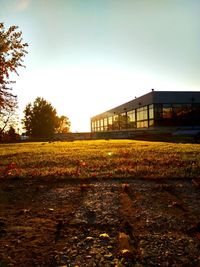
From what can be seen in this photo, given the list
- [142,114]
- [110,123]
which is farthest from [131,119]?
[110,123]

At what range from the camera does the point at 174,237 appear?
14.0 ft

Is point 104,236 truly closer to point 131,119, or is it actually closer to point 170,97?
point 170,97

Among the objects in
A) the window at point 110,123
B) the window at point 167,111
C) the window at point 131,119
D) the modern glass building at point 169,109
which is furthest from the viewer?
the window at point 110,123

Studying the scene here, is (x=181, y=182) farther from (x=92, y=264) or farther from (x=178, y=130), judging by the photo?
(x=178, y=130)

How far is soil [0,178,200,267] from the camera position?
3654mm

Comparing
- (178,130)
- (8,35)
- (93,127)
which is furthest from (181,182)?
(93,127)

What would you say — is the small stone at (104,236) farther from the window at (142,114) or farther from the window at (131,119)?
the window at (131,119)

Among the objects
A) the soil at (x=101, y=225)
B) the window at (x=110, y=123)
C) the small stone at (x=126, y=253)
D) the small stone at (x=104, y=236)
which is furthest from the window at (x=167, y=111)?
the small stone at (x=126, y=253)

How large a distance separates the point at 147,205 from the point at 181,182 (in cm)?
256

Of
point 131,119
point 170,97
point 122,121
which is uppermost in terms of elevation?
point 170,97

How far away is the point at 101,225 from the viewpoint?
480 centimetres

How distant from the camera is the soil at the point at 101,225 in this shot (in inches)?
144

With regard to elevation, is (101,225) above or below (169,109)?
below

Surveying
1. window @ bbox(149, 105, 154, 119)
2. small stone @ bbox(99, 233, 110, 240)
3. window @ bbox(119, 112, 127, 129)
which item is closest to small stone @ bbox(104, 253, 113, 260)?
small stone @ bbox(99, 233, 110, 240)
